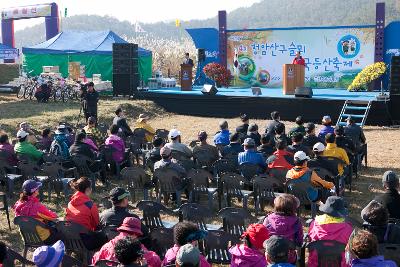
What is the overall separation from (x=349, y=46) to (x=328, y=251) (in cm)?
1712

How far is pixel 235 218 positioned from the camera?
5.95m

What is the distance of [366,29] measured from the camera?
20.7 metres

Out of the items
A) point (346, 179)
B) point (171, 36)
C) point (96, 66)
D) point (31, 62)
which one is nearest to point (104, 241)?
point (346, 179)

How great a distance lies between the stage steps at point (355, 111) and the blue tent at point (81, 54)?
1007cm

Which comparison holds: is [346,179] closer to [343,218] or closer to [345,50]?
[343,218]

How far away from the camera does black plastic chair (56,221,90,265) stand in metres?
5.81

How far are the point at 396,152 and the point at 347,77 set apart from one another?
835cm

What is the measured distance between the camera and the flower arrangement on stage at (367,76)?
64.0 feet

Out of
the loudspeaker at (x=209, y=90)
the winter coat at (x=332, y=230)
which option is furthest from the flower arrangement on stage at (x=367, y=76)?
the winter coat at (x=332, y=230)

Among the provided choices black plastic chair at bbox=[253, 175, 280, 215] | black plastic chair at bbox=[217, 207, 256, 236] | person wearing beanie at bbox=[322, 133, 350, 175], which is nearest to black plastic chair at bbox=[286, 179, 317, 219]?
black plastic chair at bbox=[253, 175, 280, 215]

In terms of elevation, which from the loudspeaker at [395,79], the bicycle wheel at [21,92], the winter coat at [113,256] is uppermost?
the loudspeaker at [395,79]

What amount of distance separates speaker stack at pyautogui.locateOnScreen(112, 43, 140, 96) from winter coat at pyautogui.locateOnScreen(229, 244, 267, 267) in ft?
55.4

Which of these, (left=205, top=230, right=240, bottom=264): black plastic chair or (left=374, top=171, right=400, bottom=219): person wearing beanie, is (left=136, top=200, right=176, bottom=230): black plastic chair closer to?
(left=205, top=230, right=240, bottom=264): black plastic chair

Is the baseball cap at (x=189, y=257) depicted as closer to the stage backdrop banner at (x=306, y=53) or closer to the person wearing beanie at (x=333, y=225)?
the person wearing beanie at (x=333, y=225)
